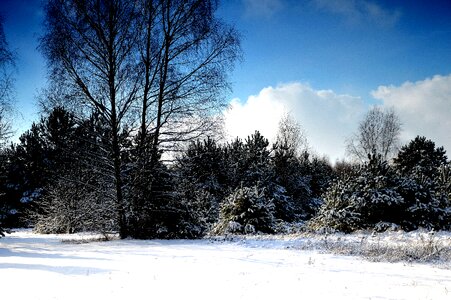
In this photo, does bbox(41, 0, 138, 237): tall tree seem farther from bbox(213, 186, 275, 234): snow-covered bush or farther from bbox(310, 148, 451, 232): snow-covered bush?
bbox(310, 148, 451, 232): snow-covered bush

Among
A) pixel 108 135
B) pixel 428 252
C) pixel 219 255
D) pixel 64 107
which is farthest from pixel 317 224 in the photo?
pixel 64 107

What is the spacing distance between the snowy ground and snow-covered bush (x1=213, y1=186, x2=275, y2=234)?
5.33 metres

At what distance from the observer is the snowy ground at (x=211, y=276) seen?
447 centimetres

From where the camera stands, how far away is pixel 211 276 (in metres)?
5.42

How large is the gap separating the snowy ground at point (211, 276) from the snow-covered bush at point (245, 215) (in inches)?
210

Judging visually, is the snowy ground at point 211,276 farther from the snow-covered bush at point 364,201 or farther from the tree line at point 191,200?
the snow-covered bush at point 364,201

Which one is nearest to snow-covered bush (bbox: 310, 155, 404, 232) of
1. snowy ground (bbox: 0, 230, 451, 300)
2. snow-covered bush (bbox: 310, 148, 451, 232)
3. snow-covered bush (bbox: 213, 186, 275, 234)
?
snow-covered bush (bbox: 310, 148, 451, 232)

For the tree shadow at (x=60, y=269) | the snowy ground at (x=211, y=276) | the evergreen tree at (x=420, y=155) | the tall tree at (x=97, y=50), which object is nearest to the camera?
the snowy ground at (x=211, y=276)

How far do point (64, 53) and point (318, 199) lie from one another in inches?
1008

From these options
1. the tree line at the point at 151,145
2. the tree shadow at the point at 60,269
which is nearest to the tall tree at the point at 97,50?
the tree line at the point at 151,145

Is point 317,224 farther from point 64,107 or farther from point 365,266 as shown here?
point 64,107

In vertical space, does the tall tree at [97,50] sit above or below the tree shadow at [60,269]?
above

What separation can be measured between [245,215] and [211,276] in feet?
27.5

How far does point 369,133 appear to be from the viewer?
32.5 meters
